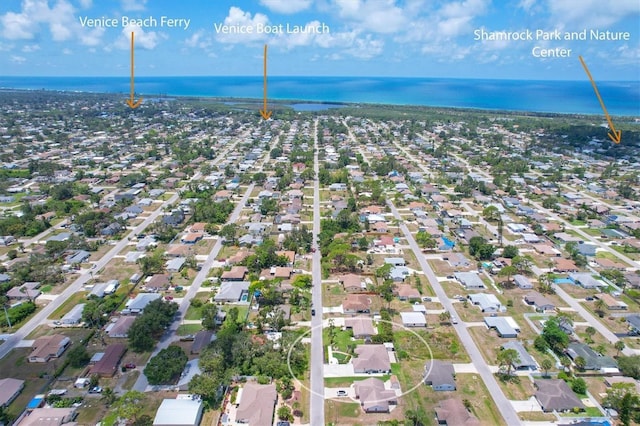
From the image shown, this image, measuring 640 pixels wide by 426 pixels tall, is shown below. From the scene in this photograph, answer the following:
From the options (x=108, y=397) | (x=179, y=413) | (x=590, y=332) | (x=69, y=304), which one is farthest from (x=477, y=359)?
(x=69, y=304)

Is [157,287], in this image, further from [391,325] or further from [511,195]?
[511,195]

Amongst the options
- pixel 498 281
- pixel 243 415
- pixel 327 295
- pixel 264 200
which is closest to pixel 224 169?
pixel 264 200

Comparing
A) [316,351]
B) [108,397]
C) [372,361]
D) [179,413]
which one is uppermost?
[372,361]

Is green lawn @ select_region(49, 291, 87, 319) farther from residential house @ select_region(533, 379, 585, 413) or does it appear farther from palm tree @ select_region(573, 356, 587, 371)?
palm tree @ select_region(573, 356, 587, 371)

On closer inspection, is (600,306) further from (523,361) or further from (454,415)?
(454,415)

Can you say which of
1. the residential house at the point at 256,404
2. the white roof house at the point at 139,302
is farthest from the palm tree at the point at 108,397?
the white roof house at the point at 139,302

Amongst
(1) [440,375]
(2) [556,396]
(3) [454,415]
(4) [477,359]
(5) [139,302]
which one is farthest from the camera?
(5) [139,302]

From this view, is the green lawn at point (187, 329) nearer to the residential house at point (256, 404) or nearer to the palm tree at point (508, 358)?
the residential house at point (256, 404)
